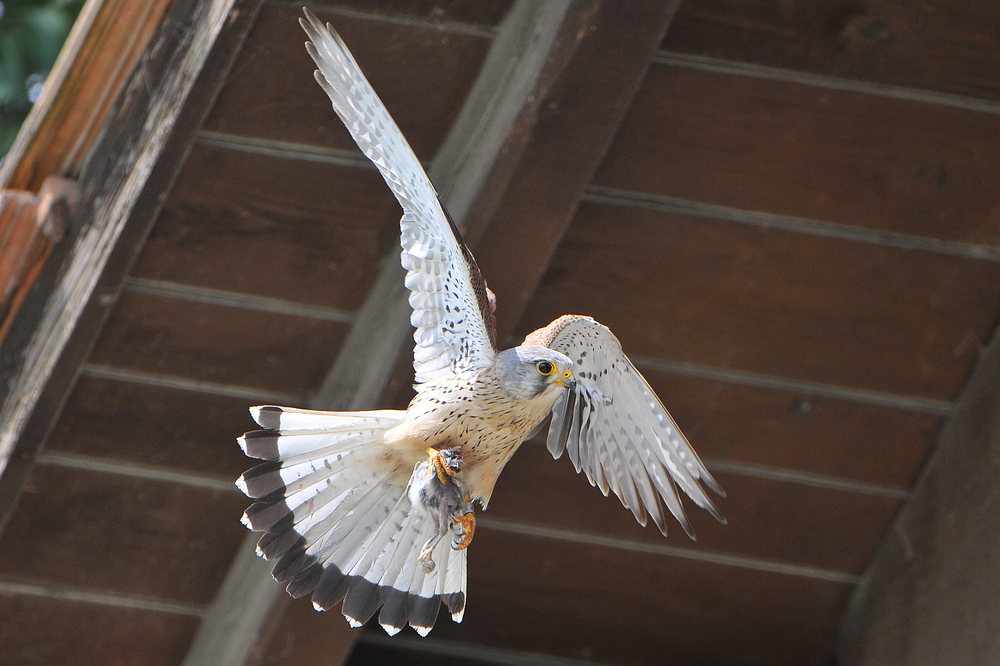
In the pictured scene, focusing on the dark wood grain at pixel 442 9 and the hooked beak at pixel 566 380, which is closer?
the hooked beak at pixel 566 380

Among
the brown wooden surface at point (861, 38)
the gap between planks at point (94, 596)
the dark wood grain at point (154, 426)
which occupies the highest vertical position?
the brown wooden surface at point (861, 38)

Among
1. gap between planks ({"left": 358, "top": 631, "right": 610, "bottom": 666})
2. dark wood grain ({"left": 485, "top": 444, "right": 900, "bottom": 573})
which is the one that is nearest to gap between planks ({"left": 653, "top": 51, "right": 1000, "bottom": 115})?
dark wood grain ({"left": 485, "top": 444, "right": 900, "bottom": 573})

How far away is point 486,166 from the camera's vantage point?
1838mm

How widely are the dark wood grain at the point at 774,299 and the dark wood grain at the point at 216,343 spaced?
1.60ft

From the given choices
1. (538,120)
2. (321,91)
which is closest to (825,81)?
(538,120)

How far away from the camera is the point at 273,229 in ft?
6.50

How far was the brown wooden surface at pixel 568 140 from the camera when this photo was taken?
171cm

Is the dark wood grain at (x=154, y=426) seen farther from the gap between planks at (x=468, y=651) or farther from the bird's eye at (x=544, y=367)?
the bird's eye at (x=544, y=367)

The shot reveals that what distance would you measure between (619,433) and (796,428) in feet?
2.06

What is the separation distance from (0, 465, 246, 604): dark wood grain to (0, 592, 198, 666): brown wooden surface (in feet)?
0.23

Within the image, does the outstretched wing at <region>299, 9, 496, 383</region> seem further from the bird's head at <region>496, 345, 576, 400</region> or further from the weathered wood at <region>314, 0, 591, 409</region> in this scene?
the weathered wood at <region>314, 0, 591, 409</region>

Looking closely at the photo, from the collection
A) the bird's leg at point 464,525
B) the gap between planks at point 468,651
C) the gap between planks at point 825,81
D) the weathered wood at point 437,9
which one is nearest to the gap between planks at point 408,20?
the weathered wood at point 437,9

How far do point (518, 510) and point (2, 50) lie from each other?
7.02ft

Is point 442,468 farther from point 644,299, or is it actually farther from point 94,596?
point 94,596
